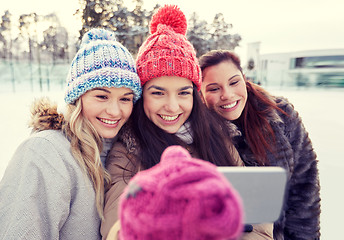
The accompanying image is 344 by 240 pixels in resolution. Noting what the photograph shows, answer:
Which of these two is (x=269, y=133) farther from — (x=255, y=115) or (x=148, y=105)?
(x=148, y=105)

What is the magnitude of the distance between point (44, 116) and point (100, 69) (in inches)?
14.2

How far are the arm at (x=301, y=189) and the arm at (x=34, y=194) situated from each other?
1542 mm

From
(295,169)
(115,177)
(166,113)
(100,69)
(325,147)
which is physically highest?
(100,69)

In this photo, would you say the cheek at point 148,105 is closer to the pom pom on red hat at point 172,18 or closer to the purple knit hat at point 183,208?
the pom pom on red hat at point 172,18

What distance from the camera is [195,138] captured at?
4.59 ft

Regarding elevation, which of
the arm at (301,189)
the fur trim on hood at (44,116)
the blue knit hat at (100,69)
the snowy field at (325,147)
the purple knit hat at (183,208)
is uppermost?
the blue knit hat at (100,69)

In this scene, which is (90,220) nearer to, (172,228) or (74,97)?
(74,97)

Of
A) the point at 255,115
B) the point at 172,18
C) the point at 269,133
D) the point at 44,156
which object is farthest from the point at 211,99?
the point at 44,156

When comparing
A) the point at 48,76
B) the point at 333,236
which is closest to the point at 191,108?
the point at 333,236

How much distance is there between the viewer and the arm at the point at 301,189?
1701 mm

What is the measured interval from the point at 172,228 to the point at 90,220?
82cm

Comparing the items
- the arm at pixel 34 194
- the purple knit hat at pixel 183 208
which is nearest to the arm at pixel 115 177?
the arm at pixel 34 194

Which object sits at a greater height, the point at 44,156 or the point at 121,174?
the point at 44,156

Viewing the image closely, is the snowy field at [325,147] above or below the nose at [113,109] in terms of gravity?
below
